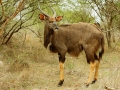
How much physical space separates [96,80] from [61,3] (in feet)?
17.1

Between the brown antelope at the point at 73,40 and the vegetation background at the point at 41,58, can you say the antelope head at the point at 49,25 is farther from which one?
the vegetation background at the point at 41,58

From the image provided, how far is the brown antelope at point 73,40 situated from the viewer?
27.3ft

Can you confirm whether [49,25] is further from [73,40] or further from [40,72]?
[40,72]

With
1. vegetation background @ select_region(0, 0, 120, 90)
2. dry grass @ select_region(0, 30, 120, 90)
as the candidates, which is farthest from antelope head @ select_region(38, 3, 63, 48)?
dry grass @ select_region(0, 30, 120, 90)

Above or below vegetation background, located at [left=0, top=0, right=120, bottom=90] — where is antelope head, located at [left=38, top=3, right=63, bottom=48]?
above

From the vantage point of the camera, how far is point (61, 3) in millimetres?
12758

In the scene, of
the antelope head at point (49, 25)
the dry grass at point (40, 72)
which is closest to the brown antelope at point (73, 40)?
the antelope head at point (49, 25)

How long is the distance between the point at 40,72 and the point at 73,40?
7.10ft

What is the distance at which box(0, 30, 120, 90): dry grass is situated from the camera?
761cm

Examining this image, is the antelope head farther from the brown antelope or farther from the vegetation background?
the vegetation background

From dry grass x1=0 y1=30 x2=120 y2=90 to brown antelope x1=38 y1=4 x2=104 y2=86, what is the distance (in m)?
0.51

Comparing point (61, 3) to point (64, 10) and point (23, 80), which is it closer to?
point (64, 10)

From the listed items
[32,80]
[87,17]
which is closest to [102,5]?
[87,17]

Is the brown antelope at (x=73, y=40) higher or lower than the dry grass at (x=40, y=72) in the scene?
higher
